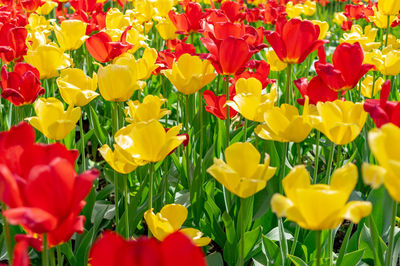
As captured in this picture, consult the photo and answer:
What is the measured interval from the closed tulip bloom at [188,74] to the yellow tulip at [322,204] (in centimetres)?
99

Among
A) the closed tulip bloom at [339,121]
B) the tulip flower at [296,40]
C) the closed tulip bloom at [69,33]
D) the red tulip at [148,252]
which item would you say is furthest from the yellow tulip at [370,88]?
the red tulip at [148,252]

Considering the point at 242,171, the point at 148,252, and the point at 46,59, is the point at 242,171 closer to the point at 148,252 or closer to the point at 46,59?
the point at 148,252

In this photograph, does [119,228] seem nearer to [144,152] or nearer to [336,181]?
[144,152]

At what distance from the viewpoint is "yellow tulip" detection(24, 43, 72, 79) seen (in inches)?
82.8

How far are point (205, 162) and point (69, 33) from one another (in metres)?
1.02

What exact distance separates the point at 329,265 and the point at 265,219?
473mm

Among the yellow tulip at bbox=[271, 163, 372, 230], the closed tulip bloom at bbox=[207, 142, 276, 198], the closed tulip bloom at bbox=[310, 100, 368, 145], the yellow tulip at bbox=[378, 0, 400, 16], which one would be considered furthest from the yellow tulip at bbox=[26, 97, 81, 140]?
the yellow tulip at bbox=[378, 0, 400, 16]

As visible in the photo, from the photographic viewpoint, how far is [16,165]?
0.88 m

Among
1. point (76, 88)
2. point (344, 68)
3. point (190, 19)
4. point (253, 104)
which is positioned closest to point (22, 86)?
point (76, 88)

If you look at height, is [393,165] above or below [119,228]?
above

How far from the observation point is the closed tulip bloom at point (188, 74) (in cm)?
189

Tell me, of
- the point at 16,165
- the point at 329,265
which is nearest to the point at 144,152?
the point at 16,165

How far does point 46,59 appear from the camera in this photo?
6.97 feet

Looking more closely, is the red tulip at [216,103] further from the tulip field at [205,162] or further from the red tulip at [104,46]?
the red tulip at [104,46]
